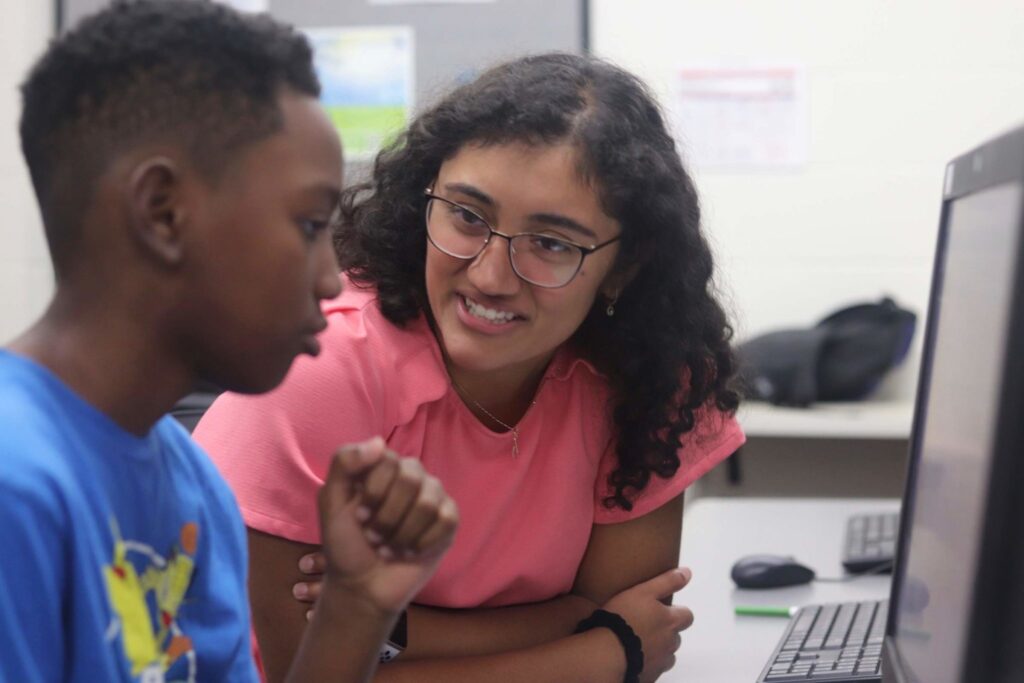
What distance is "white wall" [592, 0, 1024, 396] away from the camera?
9.84ft

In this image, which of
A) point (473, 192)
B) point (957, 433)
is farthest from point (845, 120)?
point (957, 433)

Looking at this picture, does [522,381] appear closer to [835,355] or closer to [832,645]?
[832,645]

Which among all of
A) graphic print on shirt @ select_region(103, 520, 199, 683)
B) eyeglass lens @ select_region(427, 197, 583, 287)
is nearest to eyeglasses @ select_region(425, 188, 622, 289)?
eyeglass lens @ select_region(427, 197, 583, 287)

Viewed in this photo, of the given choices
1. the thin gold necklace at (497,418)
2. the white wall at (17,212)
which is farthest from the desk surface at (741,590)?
the white wall at (17,212)

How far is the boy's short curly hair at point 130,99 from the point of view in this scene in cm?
66

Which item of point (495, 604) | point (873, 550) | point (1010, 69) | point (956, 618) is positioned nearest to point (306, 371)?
point (495, 604)

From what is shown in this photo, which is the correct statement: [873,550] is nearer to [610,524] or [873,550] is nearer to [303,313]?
[610,524]

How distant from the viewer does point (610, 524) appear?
1.38 metres

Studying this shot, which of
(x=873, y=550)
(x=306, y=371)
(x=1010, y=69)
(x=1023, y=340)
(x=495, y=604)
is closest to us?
(x=1023, y=340)

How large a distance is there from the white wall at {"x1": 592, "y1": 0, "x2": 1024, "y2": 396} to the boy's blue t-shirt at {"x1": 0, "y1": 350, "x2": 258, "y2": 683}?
7.91ft

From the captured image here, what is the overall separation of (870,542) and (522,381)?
66cm

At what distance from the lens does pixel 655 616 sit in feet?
4.17

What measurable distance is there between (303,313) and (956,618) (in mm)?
391

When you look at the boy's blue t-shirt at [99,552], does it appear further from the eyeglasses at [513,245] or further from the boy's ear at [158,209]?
the eyeglasses at [513,245]
